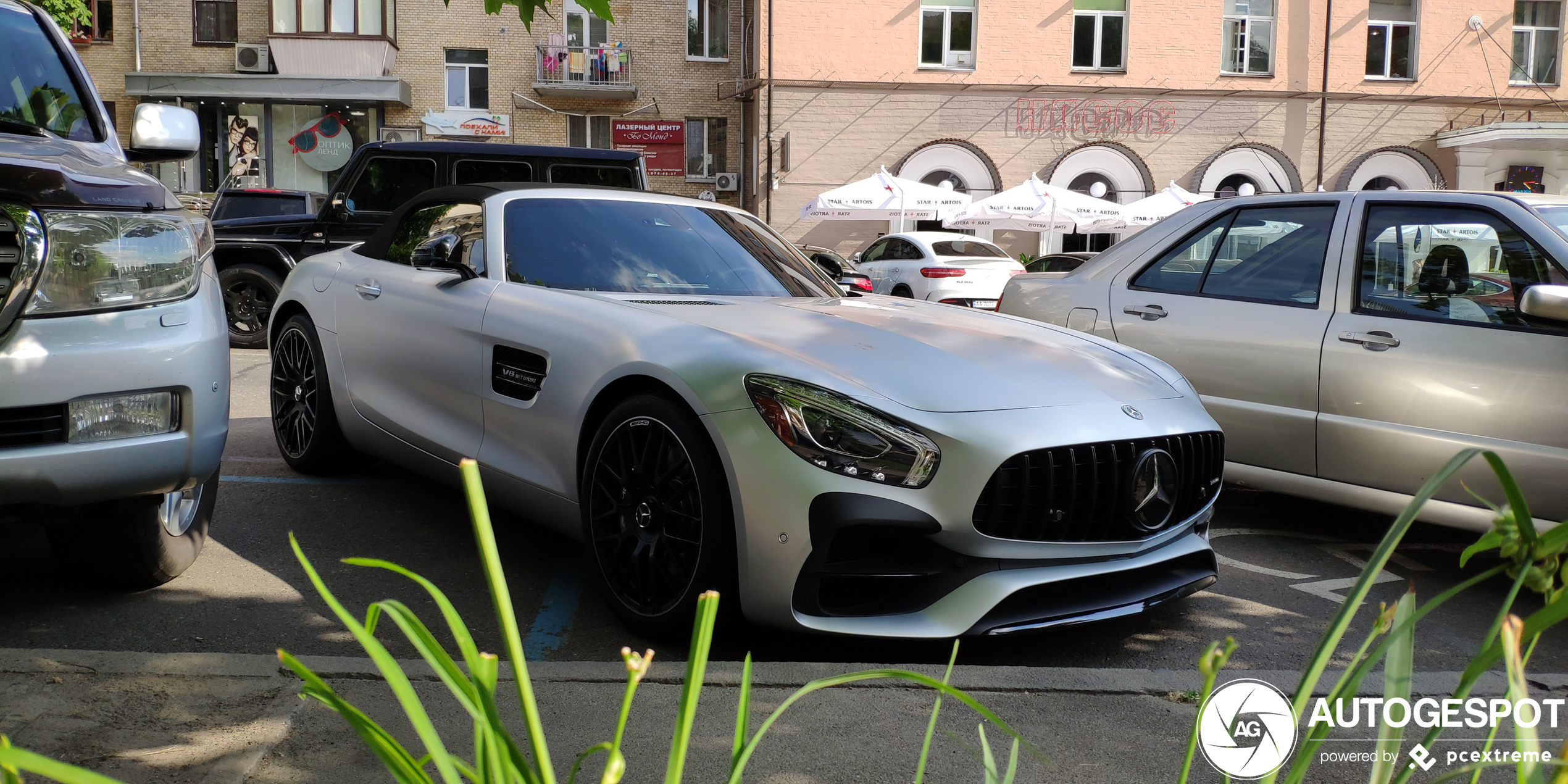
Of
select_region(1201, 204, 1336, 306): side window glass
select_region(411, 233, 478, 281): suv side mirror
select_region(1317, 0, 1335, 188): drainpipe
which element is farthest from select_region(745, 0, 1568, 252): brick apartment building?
select_region(411, 233, 478, 281): suv side mirror

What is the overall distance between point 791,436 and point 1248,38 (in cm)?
2884

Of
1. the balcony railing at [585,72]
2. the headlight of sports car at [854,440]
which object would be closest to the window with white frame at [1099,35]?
the balcony railing at [585,72]

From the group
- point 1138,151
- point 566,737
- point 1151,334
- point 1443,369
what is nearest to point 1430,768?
point 566,737

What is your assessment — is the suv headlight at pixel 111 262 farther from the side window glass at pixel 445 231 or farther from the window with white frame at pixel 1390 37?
the window with white frame at pixel 1390 37

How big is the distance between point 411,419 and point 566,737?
2402mm

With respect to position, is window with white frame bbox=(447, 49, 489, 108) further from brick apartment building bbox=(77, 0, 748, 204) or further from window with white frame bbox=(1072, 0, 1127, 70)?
window with white frame bbox=(1072, 0, 1127, 70)

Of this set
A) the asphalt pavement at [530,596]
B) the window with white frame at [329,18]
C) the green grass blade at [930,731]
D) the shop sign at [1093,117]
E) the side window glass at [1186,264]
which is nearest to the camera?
the green grass blade at [930,731]

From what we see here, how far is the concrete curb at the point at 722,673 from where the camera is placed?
2.66 meters

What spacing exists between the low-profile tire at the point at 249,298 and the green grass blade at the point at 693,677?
36.1ft

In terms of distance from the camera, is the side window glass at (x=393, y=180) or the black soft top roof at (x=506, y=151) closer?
the black soft top roof at (x=506, y=151)

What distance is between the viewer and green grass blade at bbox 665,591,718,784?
39.2 inches

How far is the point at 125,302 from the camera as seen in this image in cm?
308

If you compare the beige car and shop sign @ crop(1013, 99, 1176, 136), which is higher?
shop sign @ crop(1013, 99, 1176, 136)

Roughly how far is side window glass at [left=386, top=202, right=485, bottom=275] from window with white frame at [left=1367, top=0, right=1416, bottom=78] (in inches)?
1135
